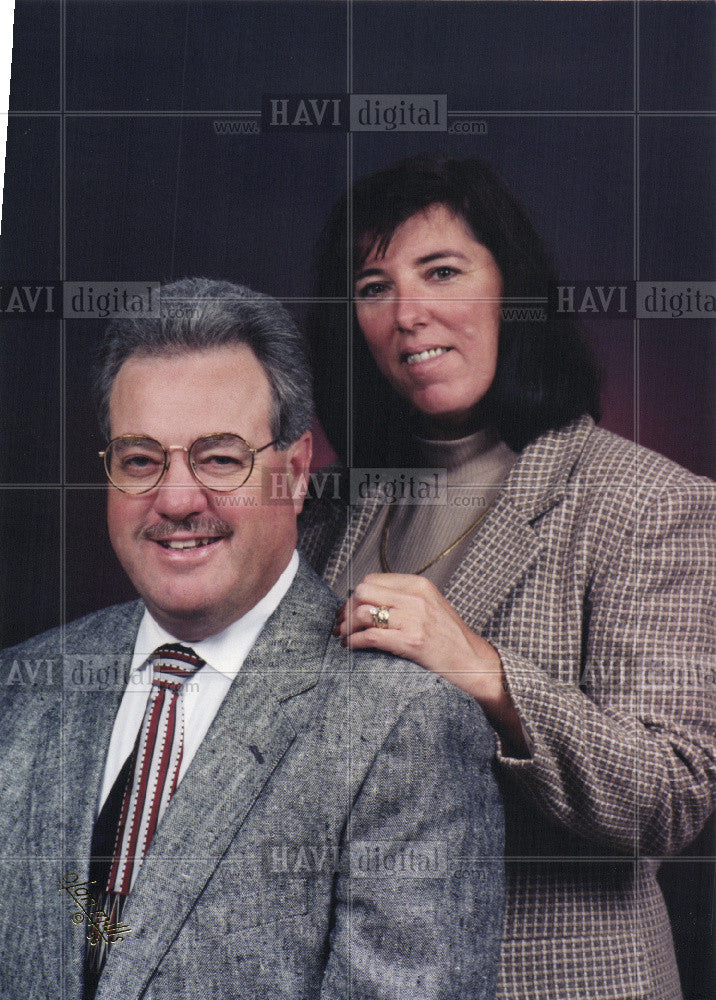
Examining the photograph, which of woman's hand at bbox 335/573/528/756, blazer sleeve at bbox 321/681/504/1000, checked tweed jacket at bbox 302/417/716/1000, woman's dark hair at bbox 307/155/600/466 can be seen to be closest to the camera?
blazer sleeve at bbox 321/681/504/1000

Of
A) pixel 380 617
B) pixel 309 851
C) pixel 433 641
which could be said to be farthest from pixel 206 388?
pixel 309 851

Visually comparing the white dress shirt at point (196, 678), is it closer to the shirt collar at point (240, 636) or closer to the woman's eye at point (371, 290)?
the shirt collar at point (240, 636)

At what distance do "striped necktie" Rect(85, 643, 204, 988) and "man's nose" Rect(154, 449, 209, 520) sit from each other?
0.31 m

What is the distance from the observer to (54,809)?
2.02 m

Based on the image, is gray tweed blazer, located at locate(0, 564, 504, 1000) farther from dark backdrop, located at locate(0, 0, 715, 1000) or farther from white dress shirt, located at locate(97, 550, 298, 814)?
dark backdrop, located at locate(0, 0, 715, 1000)

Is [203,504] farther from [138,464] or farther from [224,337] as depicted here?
[224,337]

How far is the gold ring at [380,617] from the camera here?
6.19ft

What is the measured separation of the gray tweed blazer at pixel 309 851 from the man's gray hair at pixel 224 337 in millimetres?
369

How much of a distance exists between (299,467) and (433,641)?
47 centimetres

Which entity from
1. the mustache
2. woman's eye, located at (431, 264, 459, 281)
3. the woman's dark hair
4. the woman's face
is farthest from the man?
woman's eye, located at (431, 264, 459, 281)

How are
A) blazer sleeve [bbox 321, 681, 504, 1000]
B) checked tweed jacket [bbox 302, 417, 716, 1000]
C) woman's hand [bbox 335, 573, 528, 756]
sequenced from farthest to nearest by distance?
checked tweed jacket [bbox 302, 417, 716, 1000] → woman's hand [bbox 335, 573, 528, 756] → blazer sleeve [bbox 321, 681, 504, 1000]

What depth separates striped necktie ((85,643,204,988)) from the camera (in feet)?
6.46

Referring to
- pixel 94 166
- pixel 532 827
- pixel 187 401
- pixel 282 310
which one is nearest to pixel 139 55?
pixel 94 166

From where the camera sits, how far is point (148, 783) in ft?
6.50
